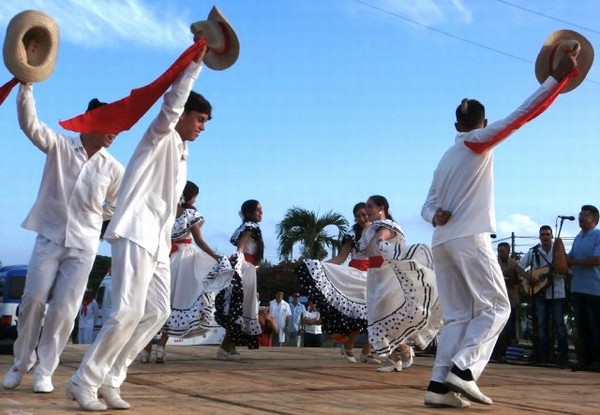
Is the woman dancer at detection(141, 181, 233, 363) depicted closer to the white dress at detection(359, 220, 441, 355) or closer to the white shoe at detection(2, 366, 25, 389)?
the white dress at detection(359, 220, 441, 355)

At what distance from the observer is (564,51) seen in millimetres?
5102

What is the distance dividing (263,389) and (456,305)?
149 centimetres

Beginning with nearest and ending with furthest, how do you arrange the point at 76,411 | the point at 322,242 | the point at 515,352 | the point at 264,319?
the point at 76,411 < the point at 515,352 < the point at 264,319 < the point at 322,242

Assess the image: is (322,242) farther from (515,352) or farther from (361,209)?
(361,209)

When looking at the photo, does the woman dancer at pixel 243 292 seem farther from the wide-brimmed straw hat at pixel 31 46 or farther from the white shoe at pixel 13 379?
the wide-brimmed straw hat at pixel 31 46

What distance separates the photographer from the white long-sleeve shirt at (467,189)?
16.8 ft

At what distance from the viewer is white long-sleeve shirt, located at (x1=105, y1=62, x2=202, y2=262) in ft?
14.5

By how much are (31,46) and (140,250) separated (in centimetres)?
160

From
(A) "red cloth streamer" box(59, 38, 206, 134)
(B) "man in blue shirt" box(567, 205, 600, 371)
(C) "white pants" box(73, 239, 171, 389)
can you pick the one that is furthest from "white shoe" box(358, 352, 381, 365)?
(A) "red cloth streamer" box(59, 38, 206, 134)

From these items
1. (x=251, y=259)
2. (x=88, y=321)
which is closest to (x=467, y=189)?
(x=251, y=259)

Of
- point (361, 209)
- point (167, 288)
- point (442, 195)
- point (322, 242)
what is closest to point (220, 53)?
point (167, 288)

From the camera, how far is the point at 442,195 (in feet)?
17.4

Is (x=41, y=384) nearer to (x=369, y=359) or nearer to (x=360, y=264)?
(x=369, y=359)

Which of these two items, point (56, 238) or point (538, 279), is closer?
point (56, 238)
